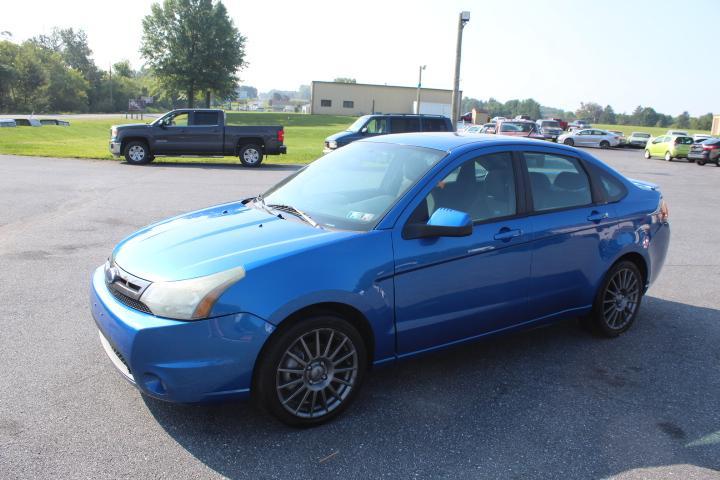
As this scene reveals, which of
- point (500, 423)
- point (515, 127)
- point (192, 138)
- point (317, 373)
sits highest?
point (515, 127)

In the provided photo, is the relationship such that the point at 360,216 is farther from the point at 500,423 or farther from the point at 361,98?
the point at 361,98

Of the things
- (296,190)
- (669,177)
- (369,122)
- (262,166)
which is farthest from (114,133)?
(669,177)

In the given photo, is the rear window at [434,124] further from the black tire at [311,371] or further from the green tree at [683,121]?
the green tree at [683,121]

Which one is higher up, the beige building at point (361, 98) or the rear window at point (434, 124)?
the beige building at point (361, 98)

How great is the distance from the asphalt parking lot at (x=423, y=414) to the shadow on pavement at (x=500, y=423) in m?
0.01

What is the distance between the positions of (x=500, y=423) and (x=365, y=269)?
124cm

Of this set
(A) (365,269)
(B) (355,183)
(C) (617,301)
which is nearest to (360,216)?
(A) (365,269)

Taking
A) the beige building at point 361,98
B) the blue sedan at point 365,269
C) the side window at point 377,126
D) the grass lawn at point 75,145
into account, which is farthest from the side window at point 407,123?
the beige building at point 361,98

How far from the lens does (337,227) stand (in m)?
3.60

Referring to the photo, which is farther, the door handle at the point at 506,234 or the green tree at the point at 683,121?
the green tree at the point at 683,121

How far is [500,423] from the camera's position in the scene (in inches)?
137

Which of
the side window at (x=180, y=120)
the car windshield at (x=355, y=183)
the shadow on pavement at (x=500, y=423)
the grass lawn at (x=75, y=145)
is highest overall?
the side window at (x=180, y=120)

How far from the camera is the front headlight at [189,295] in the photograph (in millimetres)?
2971

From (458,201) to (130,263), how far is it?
2109 mm
